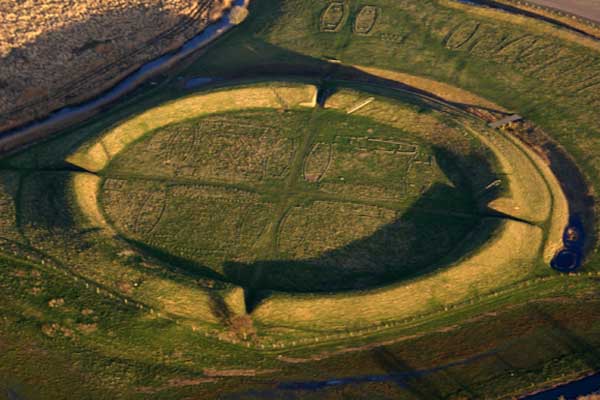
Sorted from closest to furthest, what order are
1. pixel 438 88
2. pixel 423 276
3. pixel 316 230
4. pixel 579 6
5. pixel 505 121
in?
1. pixel 423 276
2. pixel 316 230
3. pixel 505 121
4. pixel 438 88
5. pixel 579 6

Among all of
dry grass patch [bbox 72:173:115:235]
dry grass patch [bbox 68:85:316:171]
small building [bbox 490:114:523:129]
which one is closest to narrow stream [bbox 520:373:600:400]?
small building [bbox 490:114:523:129]

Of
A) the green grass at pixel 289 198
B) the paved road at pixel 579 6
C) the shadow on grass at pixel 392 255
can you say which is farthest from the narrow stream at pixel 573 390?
the paved road at pixel 579 6

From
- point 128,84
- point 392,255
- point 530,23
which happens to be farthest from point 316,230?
point 530,23

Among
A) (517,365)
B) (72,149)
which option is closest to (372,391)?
(517,365)

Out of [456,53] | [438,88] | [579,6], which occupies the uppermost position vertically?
[579,6]

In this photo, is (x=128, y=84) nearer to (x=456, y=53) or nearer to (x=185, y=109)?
(x=185, y=109)

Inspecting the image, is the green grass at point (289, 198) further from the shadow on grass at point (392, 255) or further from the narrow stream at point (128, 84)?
the narrow stream at point (128, 84)

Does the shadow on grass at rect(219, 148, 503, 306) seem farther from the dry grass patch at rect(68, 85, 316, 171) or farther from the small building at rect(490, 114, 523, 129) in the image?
the dry grass patch at rect(68, 85, 316, 171)
